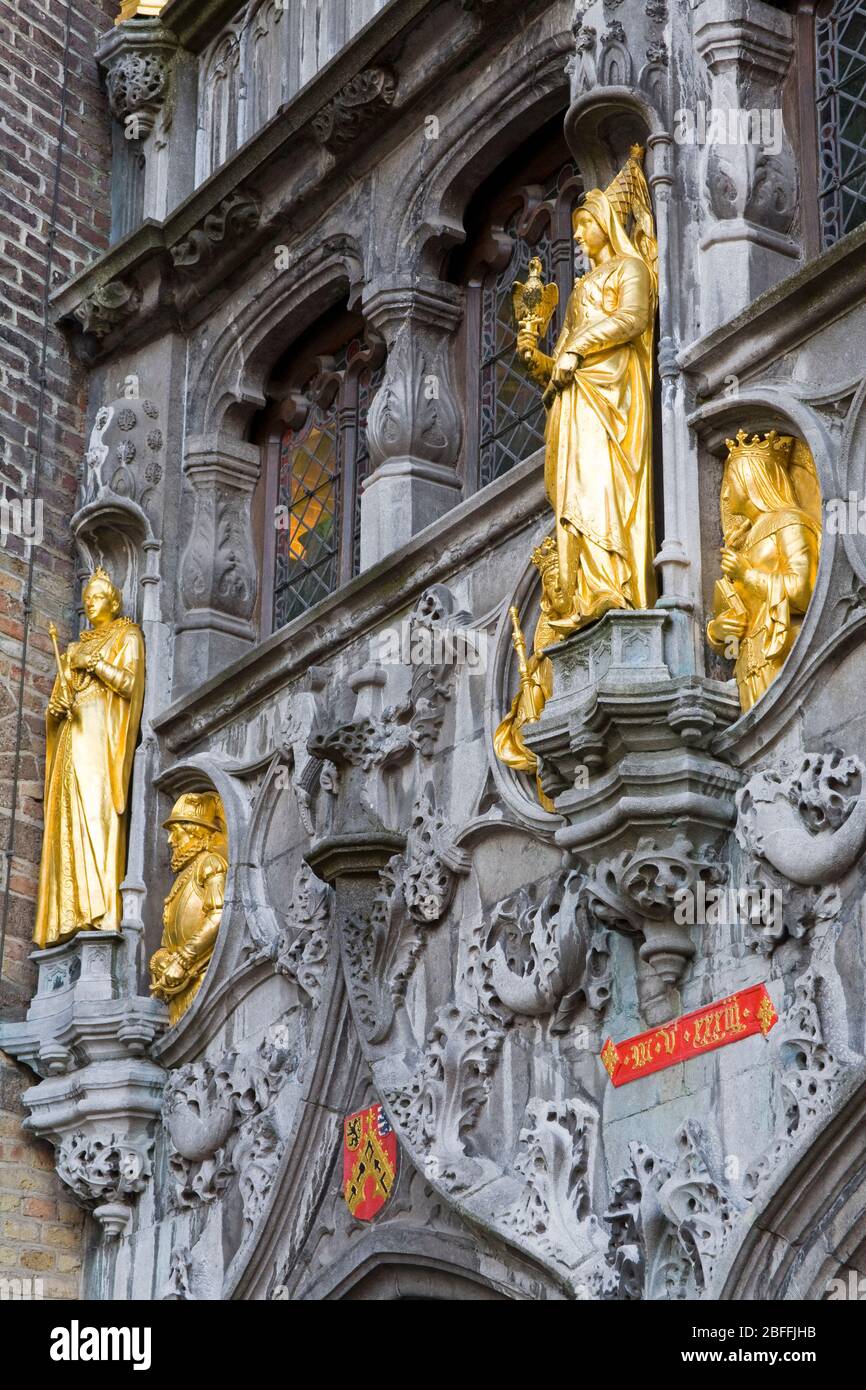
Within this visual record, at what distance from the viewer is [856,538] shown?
909cm

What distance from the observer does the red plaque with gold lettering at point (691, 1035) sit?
8992 mm

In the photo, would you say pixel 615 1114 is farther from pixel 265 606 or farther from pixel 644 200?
pixel 265 606

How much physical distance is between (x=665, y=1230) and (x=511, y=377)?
4.62 meters

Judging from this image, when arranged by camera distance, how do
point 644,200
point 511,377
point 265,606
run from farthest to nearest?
point 265,606 < point 511,377 < point 644,200

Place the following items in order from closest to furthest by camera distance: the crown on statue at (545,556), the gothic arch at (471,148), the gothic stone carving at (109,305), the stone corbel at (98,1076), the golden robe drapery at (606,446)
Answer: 1. the golden robe drapery at (606,446)
2. the crown on statue at (545,556)
3. the gothic arch at (471,148)
4. the stone corbel at (98,1076)
5. the gothic stone carving at (109,305)

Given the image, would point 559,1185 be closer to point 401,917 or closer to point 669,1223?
point 669,1223

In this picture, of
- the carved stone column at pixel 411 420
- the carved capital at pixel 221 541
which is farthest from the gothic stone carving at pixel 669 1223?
the carved capital at pixel 221 541

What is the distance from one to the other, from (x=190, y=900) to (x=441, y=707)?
2.13m

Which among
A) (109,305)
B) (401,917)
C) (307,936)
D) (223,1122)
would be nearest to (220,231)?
(109,305)

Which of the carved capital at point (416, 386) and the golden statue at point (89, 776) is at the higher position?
the carved capital at point (416, 386)

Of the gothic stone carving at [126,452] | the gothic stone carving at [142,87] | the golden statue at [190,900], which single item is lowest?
the golden statue at [190,900]

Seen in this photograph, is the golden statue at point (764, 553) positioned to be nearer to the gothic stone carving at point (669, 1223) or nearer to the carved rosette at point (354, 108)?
the gothic stone carving at point (669, 1223)

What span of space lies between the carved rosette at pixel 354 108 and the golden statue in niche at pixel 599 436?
233cm

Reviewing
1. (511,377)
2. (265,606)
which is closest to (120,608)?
(265,606)
